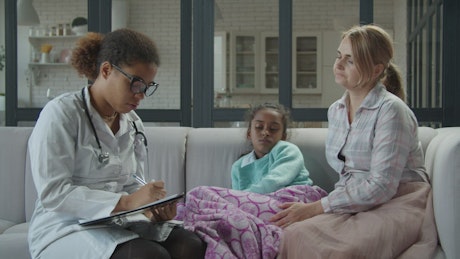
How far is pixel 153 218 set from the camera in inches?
76.2

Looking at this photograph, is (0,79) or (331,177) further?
(0,79)

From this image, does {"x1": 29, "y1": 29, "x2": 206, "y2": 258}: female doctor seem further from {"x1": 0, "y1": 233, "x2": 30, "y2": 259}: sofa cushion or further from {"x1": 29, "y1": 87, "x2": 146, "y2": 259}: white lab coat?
{"x1": 0, "y1": 233, "x2": 30, "y2": 259}: sofa cushion

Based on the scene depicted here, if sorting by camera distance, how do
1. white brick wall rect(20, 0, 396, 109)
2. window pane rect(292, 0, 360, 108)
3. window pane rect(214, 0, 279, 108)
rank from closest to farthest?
white brick wall rect(20, 0, 396, 109) < window pane rect(292, 0, 360, 108) < window pane rect(214, 0, 279, 108)

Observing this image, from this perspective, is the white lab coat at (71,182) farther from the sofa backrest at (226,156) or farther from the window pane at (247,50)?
the window pane at (247,50)

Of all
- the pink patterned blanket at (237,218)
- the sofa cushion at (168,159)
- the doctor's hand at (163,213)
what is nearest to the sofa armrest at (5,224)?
the sofa cushion at (168,159)

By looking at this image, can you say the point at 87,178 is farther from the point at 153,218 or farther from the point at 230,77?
the point at 230,77

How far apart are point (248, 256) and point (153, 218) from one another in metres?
0.40

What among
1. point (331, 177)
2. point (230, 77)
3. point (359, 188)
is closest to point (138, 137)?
point (359, 188)

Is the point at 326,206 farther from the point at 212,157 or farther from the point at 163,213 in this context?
the point at 212,157

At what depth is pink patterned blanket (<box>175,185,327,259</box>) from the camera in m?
2.06

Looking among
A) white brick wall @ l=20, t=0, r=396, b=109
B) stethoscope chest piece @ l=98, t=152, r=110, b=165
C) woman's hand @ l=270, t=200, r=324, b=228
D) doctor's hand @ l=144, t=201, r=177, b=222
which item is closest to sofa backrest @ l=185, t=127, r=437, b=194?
woman's hand @ l=270, t=200, r=324, b=228

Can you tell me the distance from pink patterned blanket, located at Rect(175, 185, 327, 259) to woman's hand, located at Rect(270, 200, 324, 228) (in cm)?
5

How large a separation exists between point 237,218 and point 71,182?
2.28ft

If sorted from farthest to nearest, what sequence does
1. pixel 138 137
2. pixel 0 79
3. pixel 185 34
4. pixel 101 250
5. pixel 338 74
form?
1. pixel 0 79
2. pixel 185 34
3. pixel 338 74
4. pixel 138 137
5. pixel 101 250
